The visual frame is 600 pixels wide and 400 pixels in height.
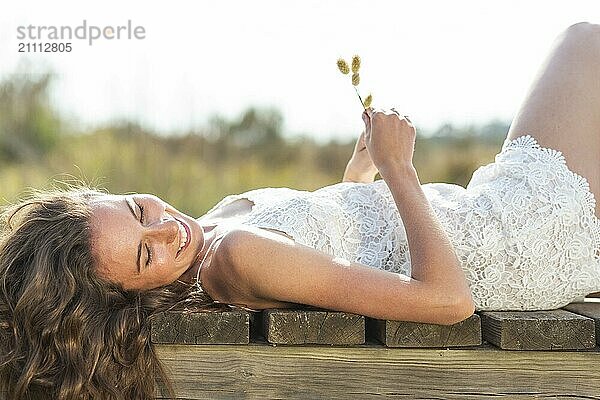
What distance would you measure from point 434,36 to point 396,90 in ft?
3.35

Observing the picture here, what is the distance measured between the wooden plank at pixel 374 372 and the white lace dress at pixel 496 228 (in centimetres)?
25

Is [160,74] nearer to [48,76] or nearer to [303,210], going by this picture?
[48,76]

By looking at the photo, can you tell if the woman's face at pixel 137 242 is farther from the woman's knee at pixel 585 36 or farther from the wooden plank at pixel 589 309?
the woman's knee at pixel 585 36

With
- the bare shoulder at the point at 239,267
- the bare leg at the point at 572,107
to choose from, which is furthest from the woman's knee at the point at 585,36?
the bare shoulder at the point at 239,267

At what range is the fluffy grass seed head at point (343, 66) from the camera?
234 centimetres

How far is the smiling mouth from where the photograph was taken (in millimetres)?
2264

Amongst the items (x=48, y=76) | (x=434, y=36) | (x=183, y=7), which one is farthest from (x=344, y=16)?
(x=48, y=76)

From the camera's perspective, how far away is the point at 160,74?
7770 mm

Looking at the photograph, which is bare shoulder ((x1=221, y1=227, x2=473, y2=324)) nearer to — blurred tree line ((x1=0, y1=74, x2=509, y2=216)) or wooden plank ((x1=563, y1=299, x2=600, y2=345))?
wooden plank ((x1=563, y1=299, x2=600, y2=345))

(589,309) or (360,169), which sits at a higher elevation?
(360,169)

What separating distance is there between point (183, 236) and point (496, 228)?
797mm

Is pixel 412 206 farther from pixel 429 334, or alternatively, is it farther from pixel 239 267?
pixel 239 267

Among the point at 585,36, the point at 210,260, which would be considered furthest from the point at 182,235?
the point at 585,36

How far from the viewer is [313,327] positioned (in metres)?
2.07
